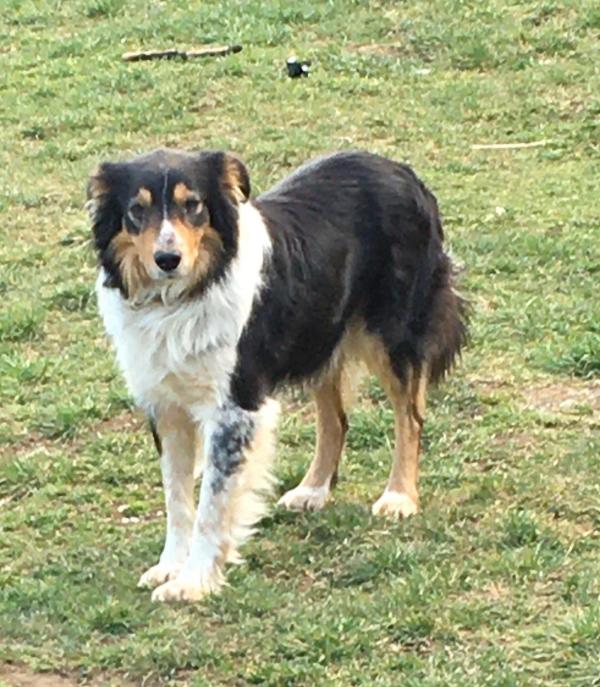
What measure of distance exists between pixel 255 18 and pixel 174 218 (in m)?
8.80

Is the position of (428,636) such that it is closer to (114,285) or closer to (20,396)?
(114,285)

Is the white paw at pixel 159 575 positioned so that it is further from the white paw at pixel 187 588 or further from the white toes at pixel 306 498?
the white toes at pixel 306 498

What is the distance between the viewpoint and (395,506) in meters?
6.31

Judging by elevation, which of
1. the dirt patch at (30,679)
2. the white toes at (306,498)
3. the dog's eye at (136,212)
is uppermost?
the dog's eye at (136,212)

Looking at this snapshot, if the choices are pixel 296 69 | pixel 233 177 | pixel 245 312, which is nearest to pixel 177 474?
pixel 245 312

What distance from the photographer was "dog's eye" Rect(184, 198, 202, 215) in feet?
18.5

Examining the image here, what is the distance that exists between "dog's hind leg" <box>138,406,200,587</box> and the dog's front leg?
0.13m

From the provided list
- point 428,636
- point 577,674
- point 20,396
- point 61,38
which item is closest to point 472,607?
point 428,636

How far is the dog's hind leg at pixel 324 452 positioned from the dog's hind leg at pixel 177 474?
58 cm

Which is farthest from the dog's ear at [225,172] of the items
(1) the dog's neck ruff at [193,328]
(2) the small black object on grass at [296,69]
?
(2) the small black object on grass at [296,69]

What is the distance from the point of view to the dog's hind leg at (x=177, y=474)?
5961mm

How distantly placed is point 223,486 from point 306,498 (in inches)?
29.4

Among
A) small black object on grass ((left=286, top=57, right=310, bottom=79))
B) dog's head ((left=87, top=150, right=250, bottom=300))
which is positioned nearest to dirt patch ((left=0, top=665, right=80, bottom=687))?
dog's head ((left=87, top=150, right=250, bottom=300))

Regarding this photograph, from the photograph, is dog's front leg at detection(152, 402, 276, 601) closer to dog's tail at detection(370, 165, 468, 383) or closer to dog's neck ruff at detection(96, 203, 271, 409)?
dog's neck ruff at detection(96, 203, 271, 409)
